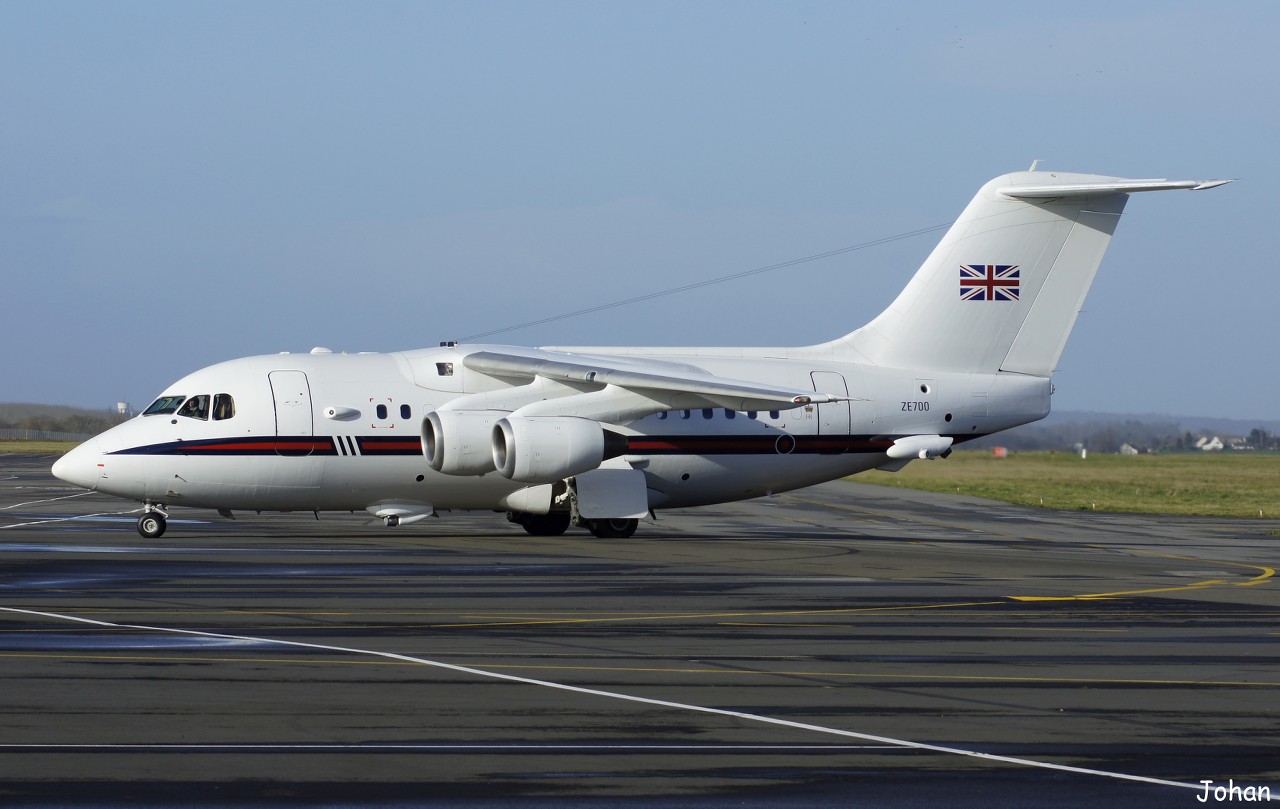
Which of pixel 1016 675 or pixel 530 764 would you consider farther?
pixel 1016 675

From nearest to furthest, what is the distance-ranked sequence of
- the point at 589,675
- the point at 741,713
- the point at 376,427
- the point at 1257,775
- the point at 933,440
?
the point at 1257,775 < the point at 741,713 < the point at 589,675 < the point at 376,427 < the point at 933,440

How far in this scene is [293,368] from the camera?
1059 inches

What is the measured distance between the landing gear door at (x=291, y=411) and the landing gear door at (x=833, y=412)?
9.49 metres

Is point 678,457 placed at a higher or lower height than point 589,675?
higher

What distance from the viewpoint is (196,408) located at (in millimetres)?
26344

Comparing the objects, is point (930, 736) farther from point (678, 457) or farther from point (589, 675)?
point (678, 457)

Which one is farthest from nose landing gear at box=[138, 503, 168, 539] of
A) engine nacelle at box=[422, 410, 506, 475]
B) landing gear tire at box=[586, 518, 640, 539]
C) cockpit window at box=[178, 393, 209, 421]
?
landing gear tire at box=[586, 518, 640, 539]

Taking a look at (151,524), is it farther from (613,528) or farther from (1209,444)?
(1209,444)

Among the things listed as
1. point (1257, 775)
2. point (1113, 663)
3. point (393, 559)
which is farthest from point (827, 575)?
point (1257, 775)

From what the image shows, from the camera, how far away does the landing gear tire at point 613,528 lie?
90.9 feet

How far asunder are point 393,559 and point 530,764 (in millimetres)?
13857

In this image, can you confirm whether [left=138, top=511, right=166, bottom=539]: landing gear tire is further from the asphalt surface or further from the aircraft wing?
the aircraft wing

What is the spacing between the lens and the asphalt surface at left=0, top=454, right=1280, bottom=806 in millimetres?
8266

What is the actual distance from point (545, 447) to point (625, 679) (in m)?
13.9
